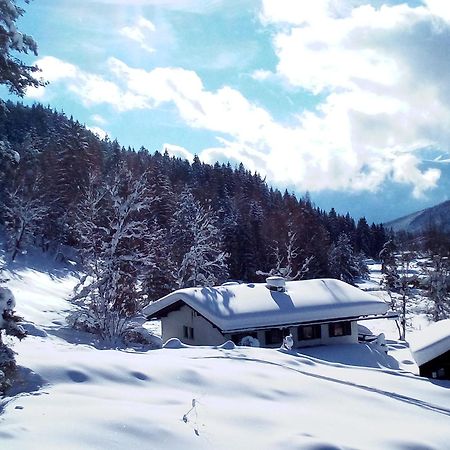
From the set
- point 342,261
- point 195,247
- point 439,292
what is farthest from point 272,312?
point 342,261

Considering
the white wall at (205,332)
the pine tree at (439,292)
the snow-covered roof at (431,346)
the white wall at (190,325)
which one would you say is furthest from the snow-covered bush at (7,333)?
the pine tree at (439,292)

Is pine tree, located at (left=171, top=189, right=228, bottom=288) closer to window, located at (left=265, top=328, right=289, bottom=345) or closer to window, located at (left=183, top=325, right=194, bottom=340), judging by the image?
window, located at (left=183, top=325, right=194, bottom=340)

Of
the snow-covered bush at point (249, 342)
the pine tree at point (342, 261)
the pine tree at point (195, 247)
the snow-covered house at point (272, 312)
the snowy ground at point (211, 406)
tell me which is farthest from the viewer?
the pine tree at point (342, 261)

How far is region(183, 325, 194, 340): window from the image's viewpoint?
2827 centimetres

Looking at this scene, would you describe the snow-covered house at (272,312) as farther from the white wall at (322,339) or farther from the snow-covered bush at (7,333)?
the snow-covered bush at (7,333)

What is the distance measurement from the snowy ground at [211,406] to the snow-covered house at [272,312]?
9.41 metres

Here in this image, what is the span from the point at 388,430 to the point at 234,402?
2881mm

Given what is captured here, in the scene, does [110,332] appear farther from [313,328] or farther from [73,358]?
[73,358]

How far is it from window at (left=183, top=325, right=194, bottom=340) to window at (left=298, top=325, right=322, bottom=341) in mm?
5937

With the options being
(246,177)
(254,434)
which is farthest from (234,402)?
(246,177)

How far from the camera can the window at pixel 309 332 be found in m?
26.7

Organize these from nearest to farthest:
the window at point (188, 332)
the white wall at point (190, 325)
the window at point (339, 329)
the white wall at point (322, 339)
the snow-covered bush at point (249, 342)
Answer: the snow-covered bush at point (249, 342) < the white wall at point (322, 339) < the white wall at point (190, 325) < the window at point (339, 329) < the window at point (188, 332)

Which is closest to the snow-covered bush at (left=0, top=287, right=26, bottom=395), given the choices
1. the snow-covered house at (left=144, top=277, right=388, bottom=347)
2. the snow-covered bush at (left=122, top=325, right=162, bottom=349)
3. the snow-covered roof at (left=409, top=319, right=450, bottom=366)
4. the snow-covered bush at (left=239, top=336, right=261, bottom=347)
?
the snow-covered roof at (left=409, top=319, right=450, bottom=366)

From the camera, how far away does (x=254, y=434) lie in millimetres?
8109
